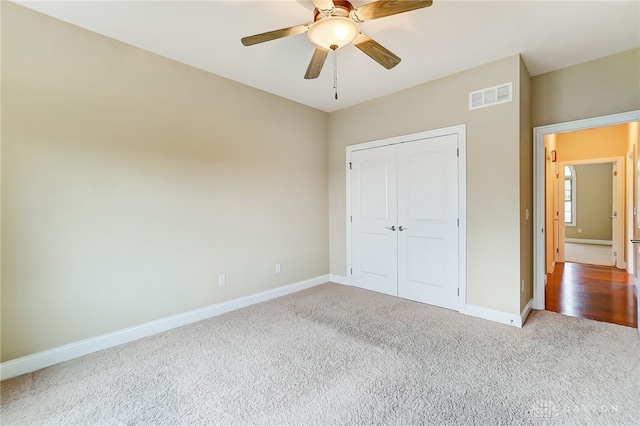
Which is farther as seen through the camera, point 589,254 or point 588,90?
point 589,254

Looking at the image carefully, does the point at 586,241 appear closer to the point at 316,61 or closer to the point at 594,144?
the point at 594,144

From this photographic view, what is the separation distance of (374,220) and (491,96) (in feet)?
6.73

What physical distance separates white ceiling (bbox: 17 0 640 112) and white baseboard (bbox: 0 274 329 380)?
8.84 feet

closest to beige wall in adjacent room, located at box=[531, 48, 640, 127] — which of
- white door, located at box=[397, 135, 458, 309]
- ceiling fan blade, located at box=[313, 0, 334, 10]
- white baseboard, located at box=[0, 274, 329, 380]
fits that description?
white door, located at box=[397, 135, 458, 309]

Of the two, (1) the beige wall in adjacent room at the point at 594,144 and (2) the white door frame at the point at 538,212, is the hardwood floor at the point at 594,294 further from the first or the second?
(1) the beige wall in adjacent room at the point at 594,144

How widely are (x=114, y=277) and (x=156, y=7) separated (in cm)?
230

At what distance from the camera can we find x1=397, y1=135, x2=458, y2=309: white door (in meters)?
3.41

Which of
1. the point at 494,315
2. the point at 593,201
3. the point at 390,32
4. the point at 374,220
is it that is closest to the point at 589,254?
the point at 593,201

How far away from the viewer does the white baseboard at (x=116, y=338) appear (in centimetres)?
217

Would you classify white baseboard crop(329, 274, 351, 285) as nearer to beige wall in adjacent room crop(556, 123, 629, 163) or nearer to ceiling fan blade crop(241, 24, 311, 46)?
ceiling fan blade crop(241, 24, 311, 46)

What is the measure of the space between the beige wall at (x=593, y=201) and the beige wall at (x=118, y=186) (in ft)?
31.4

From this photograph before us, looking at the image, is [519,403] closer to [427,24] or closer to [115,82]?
[427,24]

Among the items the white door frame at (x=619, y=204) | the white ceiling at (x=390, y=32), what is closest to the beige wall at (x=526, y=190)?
the white ceiling at (x=390, y=32)

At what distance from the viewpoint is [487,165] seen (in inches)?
123
